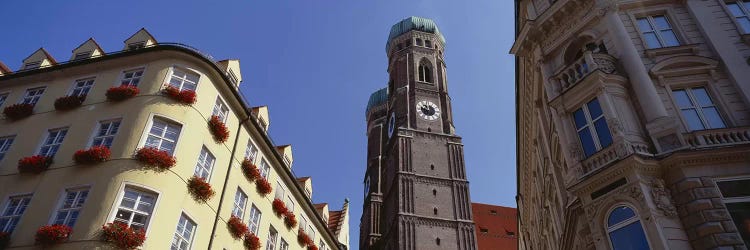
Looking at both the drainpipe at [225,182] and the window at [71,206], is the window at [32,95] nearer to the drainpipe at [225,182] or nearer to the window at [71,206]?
the window at [71,206]

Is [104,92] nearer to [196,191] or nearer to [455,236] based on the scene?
[196,191]

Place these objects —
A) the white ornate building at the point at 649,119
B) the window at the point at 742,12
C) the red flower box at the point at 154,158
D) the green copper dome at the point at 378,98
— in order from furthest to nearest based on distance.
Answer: the green copper dome at the point at 378,98
the red flower box at the point at 154,158
the window at the point at 742,12
the white ornate building at the point at 649,119

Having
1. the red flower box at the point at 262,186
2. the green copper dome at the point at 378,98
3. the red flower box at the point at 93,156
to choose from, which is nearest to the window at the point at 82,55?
the red flower box at the point at 93,156

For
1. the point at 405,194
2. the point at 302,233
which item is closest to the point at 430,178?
the point at 405,194

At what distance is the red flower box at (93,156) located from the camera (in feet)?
55.0

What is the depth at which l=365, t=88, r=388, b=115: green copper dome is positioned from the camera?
10112 centimetres

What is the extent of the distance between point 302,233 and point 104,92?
38.2 ft

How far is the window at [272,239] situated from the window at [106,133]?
8.17 metres

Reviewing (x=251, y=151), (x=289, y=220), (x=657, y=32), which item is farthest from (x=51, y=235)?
(x=657, y=32)

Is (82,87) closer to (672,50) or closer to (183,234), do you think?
(183,234)

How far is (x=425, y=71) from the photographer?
A: 79500mm

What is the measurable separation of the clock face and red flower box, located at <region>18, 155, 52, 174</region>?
56603 millimetres

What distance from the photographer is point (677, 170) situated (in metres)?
13.3

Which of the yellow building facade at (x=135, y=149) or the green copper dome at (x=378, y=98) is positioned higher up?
the green copper dome at (x=378, y=98)
